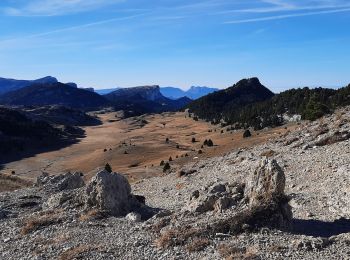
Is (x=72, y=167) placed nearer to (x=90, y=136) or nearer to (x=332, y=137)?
(x=332, y=137)

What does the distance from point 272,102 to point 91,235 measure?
126m

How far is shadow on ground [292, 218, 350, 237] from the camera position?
1866 centimetres

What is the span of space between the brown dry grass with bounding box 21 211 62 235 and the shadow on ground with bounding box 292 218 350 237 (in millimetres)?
12598

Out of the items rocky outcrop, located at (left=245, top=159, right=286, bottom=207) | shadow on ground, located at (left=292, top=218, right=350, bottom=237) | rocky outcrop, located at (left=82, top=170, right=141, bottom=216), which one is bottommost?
shadow on ground, located at (left=292, top=218, right=350, bottom=237)

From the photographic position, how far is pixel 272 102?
5576 inches

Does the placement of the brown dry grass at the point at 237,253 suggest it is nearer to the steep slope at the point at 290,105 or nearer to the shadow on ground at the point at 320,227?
the shadow on ground at the point at 320,227

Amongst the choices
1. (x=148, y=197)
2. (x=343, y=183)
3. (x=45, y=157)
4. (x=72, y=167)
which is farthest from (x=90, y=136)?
(x=343, y=183)

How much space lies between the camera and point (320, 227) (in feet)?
63.9

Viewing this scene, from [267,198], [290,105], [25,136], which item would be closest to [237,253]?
[267,198]

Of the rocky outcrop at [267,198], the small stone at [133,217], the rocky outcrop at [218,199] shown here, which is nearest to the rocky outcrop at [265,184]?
the rocky outcrop at [267,198]

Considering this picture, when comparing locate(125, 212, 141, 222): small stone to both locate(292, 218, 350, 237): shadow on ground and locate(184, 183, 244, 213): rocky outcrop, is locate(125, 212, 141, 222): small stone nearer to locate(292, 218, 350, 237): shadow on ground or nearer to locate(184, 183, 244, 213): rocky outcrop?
locate(184, 183, 244, 213): rocky outcrop

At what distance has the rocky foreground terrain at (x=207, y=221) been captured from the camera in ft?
55.8

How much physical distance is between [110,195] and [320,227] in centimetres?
1117

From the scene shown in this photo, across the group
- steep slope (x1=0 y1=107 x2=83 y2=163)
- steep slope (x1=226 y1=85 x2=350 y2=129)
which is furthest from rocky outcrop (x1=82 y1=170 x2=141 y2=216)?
steep slope (x1=0 y1=107 x2=83 y2=163)
